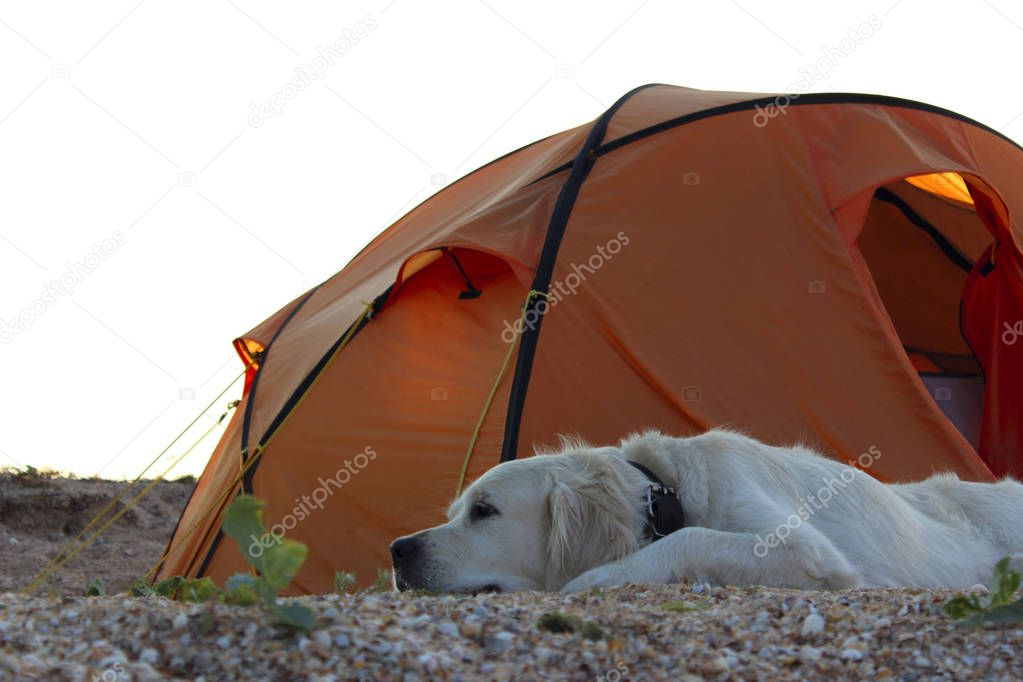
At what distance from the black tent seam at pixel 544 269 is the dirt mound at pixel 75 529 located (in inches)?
125

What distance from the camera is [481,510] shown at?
4.17 m

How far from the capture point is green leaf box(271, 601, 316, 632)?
245 centimetres

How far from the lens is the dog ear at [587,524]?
4.06 metres

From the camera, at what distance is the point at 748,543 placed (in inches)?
155

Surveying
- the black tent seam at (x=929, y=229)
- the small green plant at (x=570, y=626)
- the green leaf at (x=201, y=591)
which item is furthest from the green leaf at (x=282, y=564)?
the black tent seam at (x=929, y=229)

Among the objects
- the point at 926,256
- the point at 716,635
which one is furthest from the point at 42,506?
the point at 716,635

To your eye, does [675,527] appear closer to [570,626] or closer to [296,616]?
[570,626]

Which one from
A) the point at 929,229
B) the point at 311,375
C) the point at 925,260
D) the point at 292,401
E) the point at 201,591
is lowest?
the point at 201,591

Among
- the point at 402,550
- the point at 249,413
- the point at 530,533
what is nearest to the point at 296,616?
the point at 402,550

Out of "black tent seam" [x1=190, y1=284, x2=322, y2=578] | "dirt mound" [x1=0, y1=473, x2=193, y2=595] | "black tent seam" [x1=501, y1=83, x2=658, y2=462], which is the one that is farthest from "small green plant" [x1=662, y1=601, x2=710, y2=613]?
"dirt mound" [x1=0, y1=473, x2=193, y2=595]

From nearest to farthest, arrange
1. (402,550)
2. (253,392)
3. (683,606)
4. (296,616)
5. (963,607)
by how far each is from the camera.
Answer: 1. (296,616)
2. (963,607)
3. (683,606)
4. (402,550)
5. (253,392)

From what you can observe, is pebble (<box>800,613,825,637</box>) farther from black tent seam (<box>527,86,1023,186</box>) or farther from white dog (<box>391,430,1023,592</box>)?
black tent seam (<box>527,86,1023,186</box>)

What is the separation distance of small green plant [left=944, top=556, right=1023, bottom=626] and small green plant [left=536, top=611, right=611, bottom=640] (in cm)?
91

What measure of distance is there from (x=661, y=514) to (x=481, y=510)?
620 mm
